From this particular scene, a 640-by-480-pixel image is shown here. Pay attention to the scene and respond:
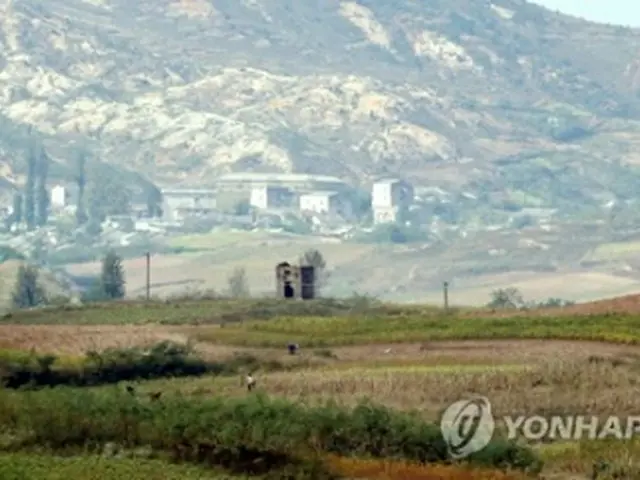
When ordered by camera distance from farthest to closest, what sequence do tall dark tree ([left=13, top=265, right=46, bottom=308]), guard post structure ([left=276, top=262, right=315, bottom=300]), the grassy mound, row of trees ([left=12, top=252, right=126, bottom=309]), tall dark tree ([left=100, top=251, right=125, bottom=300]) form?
tall dark tree ([left=100, top=251, right=125, bottom=300])
row of trees ([left=12, top=252, right=126, bottom=309])
tall dark tree ([left=13, top=265, right=46, bottom=308])
guard post structure ([left=276, top=262, right=315, bottom=300])
the grassy mound

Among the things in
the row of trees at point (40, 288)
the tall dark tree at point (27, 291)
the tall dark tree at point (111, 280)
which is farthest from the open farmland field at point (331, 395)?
the tall dark tree at point (111, 280)

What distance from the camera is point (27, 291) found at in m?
113

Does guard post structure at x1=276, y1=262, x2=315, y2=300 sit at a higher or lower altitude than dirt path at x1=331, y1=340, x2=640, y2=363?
higher

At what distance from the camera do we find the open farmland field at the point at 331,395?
2548cm

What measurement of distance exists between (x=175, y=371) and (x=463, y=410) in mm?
11591

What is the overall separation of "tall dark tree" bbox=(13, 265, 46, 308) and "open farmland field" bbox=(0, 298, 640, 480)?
44.5 m

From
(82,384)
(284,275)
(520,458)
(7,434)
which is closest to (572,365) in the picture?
(82,384)

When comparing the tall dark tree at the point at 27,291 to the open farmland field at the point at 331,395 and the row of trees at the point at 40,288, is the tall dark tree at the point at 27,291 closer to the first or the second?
the row of trees at the point at 40,288

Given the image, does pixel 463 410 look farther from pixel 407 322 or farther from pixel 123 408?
pixel 407 322

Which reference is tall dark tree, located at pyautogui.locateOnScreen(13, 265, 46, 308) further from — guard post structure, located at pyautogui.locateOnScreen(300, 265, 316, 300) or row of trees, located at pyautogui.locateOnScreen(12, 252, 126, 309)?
guard post structure, located at pyautogui.locateOnScreen(300, 265, 316, 300)

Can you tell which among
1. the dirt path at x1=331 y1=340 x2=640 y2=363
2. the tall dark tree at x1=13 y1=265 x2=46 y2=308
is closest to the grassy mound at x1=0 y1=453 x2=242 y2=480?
the dirt path at x1=331 y1=340 x2=640 y2=363

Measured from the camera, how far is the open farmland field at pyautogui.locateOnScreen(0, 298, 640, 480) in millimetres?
25484

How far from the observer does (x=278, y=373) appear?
42.1 m

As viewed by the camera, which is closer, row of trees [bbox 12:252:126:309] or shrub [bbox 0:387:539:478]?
shrub [bbox 0:387:539:478]
